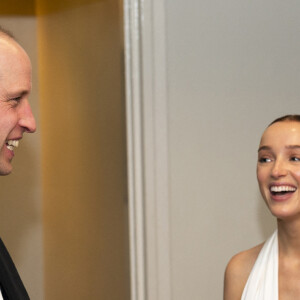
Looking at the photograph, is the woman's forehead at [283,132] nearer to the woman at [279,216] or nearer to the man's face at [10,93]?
the woman at [279,216]

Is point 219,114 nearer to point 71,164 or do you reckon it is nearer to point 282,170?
point 282,170

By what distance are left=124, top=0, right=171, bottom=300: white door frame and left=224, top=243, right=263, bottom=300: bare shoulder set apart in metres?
0.63

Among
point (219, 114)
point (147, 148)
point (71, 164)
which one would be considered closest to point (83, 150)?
point (71, 164)

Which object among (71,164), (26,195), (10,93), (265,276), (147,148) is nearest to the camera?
(10,93)

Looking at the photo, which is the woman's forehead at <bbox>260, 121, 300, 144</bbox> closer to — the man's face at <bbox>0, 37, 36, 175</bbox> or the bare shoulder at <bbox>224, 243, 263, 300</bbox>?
the bare shoulder at <bbox>224, 243, 263, 300</bbox>

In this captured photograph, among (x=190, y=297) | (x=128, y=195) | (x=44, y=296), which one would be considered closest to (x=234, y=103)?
(x=128, y=195)

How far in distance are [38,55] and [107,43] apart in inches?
44.2

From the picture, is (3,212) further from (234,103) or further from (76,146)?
(234,103)

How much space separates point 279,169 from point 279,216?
0.43 ft

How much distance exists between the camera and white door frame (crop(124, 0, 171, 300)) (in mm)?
2508

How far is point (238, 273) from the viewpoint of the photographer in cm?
194

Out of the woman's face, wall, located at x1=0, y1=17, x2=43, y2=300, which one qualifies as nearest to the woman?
the woman's face

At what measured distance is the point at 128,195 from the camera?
2.57 m

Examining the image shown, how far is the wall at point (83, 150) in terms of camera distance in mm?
2744
